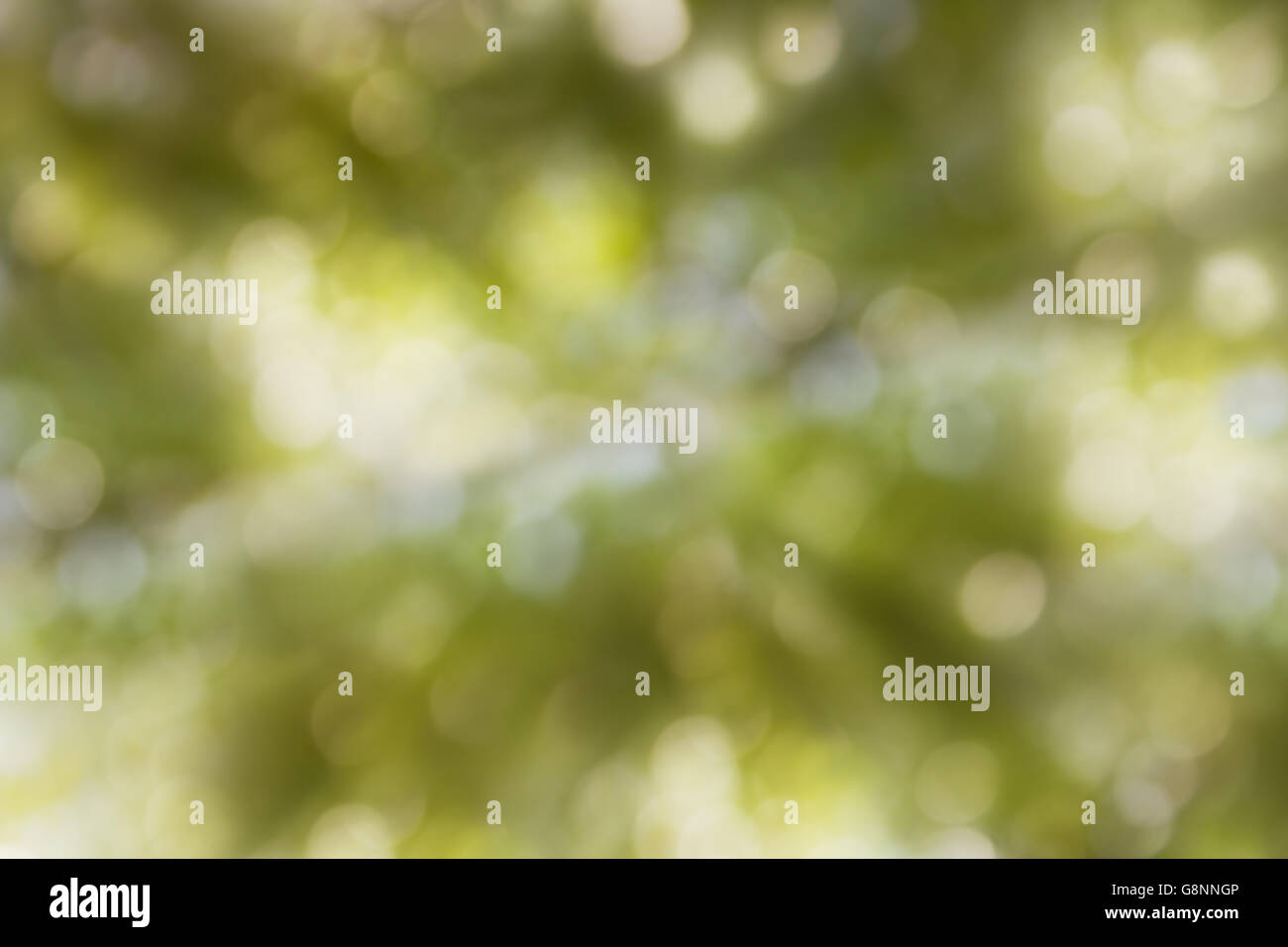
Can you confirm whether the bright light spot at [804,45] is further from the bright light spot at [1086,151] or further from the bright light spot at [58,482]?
the bright light spot at [58,482]

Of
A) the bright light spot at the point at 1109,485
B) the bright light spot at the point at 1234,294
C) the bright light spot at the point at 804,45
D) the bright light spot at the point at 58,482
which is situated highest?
the bright light spot at the point at 804,45

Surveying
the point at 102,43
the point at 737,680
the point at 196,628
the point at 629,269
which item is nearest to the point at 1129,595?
the point at 737,680

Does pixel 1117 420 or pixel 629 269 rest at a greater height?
pixel 629 269

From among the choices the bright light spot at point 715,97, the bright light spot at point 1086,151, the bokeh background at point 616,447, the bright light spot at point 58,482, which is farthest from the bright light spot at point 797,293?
the bright light spot at point 58,482

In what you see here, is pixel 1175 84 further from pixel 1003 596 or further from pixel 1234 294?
pixel 1003 596

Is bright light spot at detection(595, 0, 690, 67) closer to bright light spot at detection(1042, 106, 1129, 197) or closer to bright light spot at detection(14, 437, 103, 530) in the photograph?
bright light spot at detection(1042, 106, 1129, 197)

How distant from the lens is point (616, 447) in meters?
1.12

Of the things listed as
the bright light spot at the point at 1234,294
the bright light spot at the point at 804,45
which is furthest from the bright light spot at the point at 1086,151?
the bright light spot at the point at 804,45

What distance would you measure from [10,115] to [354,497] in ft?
1.67

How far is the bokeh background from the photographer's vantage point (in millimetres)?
1109

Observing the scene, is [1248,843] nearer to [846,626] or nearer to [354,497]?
[846,626]

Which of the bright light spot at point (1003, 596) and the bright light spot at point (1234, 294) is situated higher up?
the bright light spot at point (1234, 294)

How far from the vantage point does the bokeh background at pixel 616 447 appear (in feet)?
3.64
